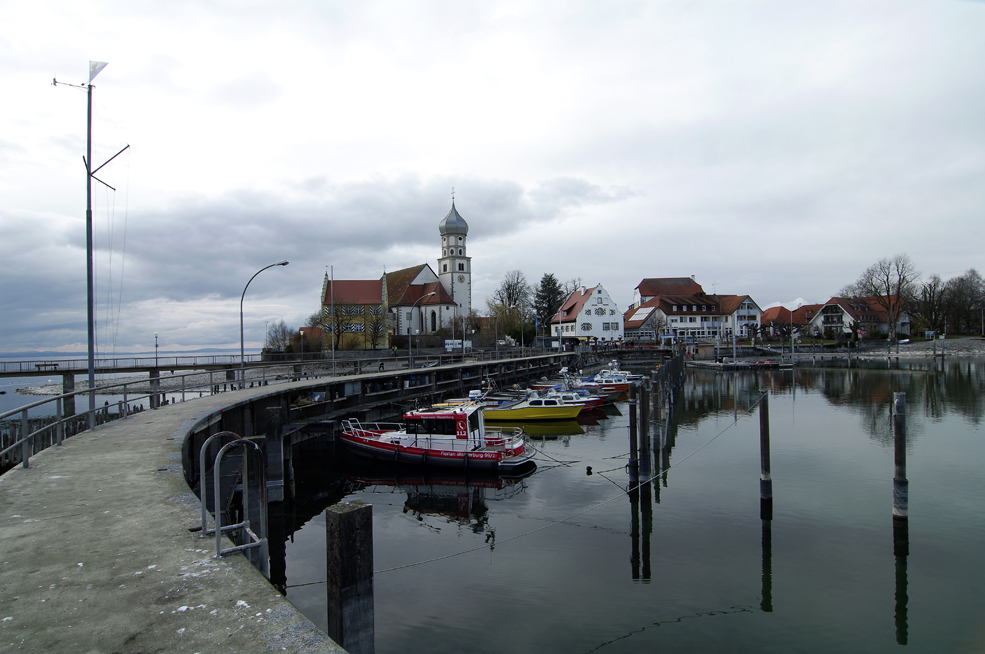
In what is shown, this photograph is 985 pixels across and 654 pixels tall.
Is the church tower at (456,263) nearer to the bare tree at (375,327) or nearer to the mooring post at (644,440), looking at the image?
the bare tree at (375,327)

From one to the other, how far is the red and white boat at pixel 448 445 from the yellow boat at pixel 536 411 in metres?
10.6

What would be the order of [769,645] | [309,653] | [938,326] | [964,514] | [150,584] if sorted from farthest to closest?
[938,326] → [964,514] → [769,645] → [150,584] → [309,653]

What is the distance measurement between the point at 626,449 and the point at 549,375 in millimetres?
38582

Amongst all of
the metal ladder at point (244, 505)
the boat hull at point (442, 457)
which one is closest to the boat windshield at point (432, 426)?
the boat hull at point (442, 457)

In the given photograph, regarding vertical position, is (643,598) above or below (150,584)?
below

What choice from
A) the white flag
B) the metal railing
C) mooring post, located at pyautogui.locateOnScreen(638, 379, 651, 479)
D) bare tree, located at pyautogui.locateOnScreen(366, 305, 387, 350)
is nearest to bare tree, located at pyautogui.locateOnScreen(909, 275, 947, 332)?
the metal railing

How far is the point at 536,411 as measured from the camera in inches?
1449

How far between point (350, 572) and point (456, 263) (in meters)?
107

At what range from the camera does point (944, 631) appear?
1107cm

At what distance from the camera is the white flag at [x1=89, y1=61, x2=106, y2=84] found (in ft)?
57.4

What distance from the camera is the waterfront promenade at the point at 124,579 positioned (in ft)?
14.9

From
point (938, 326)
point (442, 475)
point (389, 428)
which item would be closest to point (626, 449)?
point (442, 475)

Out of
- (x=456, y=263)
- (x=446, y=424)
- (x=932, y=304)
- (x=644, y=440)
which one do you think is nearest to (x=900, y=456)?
(x=644, y=440)

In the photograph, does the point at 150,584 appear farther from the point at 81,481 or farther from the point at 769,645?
the point at 769,645
